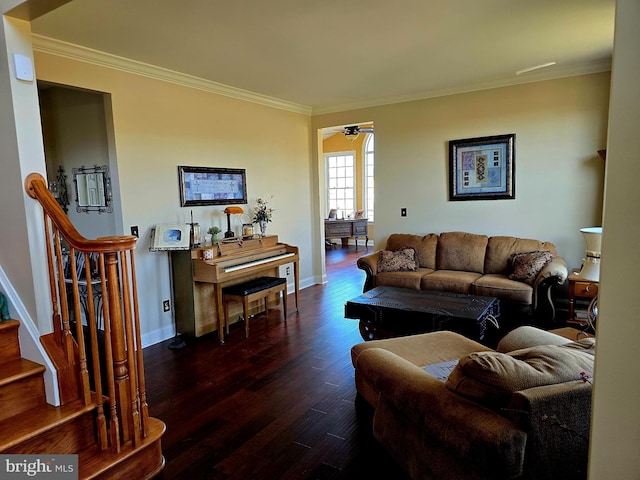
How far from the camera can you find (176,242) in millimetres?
3791

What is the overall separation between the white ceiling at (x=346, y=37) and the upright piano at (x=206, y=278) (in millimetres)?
1786

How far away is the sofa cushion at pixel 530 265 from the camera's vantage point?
13.3 ft

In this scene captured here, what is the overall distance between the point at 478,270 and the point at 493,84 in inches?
84.9

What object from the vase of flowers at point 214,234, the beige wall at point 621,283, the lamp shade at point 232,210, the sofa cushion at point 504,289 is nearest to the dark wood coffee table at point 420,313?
the sofa cushion at point 504,289

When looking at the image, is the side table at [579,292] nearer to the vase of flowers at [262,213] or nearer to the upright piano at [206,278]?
the upright piano at [206,278]

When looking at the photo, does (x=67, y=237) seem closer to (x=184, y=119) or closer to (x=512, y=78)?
(x=184, y=119)

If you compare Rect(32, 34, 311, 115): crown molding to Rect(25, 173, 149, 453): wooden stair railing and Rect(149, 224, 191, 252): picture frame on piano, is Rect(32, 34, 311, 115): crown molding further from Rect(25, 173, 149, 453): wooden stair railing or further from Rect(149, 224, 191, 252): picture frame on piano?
Rect(25, 173, 149, 453): wooden stair railing

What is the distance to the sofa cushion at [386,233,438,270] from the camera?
5.02m

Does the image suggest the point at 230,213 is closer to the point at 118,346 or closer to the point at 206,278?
the point at 206,278

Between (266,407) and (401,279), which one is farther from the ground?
(401,279)

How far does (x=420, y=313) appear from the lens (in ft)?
10.3

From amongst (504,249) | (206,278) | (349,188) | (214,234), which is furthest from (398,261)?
(349,188)

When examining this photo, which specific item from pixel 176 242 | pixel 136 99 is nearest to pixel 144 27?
pixel 136 99

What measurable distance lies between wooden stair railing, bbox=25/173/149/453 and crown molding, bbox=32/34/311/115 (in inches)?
66.0
